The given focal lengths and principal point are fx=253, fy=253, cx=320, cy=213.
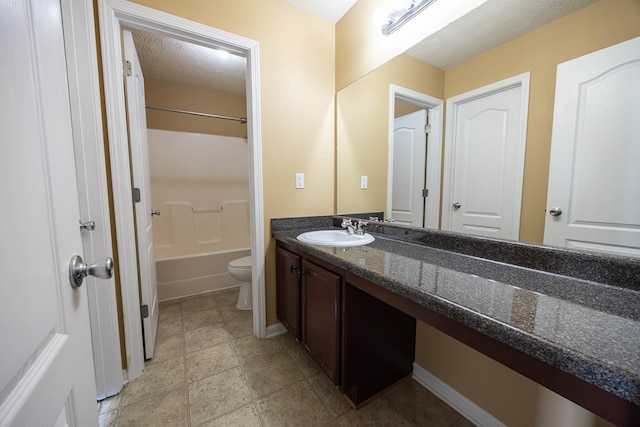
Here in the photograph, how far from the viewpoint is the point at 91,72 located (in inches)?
46.5

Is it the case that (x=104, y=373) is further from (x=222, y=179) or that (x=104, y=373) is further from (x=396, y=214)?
(x=222, y=179)

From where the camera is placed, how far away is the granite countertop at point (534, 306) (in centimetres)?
46

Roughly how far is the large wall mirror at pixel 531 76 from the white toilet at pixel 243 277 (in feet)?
3.99

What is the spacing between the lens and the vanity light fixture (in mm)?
1321

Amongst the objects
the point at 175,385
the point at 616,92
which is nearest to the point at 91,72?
the point at 175,385

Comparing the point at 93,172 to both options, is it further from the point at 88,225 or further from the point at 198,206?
the point at 198,206

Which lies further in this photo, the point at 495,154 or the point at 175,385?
the point at 175,385

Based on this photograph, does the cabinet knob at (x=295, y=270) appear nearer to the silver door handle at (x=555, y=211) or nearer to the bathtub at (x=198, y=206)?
the silver door handle at (x=555, y=211)

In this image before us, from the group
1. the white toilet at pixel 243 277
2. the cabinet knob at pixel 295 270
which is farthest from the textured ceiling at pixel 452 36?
the white toilet at pixel 243 277

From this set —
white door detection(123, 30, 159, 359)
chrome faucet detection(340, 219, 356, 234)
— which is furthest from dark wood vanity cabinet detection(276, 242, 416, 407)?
white door detection(123, 30, 159, 359)

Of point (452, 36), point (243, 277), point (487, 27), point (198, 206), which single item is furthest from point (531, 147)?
point (198, 206)

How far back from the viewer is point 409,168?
4.79 feet

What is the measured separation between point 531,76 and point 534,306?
81 cm

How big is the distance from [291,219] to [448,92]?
1.22 metres
